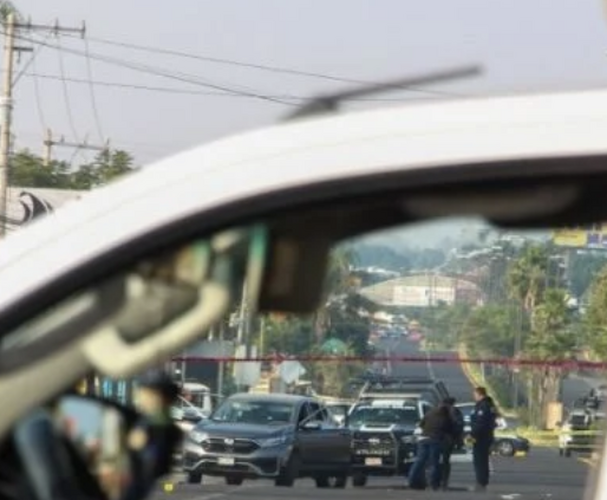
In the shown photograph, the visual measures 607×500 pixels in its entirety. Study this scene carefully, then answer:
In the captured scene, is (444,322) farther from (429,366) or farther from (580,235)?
(580,235)

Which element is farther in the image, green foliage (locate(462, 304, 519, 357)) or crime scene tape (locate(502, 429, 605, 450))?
crime scene tape (locate(502, 429, 605, 450))

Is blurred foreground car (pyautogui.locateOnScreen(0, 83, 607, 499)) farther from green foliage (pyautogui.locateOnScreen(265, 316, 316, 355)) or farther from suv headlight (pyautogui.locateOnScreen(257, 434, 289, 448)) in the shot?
suv headlight (pyautogui.locateOnScreen(257, 434, 289, 448))

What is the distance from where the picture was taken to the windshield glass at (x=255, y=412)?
104 inches

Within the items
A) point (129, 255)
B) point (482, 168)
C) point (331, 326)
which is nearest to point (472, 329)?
point (331, 326)

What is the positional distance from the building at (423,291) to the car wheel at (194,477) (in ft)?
1.40

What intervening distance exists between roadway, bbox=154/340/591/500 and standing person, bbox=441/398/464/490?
2 centimetres

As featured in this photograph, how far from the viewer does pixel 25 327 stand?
229 centimetres

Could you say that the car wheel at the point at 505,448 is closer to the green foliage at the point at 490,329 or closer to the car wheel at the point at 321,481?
the green foliage at the point at 490,329

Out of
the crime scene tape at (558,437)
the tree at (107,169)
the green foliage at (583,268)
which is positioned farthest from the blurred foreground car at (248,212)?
the tree at (107,169)

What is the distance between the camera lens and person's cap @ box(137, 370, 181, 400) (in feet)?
8.08

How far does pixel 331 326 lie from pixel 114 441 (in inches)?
14.2

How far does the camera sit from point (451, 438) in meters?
2.55

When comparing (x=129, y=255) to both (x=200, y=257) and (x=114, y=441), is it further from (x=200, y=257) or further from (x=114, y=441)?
(x=114, y=441)

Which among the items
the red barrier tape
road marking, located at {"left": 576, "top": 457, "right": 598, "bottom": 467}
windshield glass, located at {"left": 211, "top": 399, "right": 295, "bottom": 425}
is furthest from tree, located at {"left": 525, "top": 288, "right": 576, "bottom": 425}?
windshield glass, located at {"left": 211, "top": 399, "right": 295, "bottom": 425}
